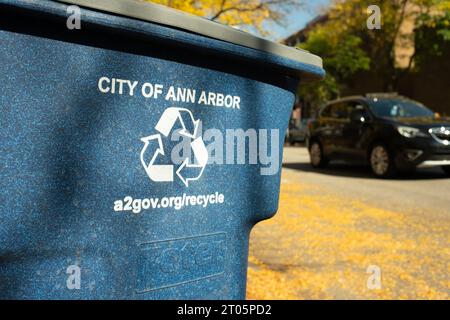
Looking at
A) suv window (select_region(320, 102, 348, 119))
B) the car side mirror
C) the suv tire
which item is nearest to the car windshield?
the car side mirror

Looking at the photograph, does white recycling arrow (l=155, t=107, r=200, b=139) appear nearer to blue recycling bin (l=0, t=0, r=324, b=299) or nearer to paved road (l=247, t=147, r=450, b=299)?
blue recycling bin (l=0, t=0, r=324, b=299)

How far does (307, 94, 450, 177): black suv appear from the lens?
8.89m

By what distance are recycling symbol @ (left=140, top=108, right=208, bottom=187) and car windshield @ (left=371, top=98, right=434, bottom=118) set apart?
8.77 m

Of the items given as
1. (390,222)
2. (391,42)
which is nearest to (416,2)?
(391,42)

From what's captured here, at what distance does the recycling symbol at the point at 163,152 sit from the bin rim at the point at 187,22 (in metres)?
0.24

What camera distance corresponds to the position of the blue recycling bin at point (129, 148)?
1.27 meters

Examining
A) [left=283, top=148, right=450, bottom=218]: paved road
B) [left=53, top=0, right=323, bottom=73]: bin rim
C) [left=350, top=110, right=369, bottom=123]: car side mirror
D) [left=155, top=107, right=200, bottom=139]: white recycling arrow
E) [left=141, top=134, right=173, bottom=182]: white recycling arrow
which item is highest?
[left=350, top=110, right=369, bottom=123]: car side mirror

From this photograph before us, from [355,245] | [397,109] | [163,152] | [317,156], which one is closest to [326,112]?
[317,156]

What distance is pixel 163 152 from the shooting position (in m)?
1.51

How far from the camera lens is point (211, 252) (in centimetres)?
169

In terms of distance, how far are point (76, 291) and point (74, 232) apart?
0.16 metres

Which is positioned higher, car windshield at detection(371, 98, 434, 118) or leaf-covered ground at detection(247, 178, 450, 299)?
car windshield at detection(371, 98, 434, 118)

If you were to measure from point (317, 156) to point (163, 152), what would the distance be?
10666 mm

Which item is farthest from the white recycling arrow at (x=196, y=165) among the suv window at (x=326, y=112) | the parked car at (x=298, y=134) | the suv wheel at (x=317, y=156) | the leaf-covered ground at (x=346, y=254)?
the parked car at (x=298, y=134)
